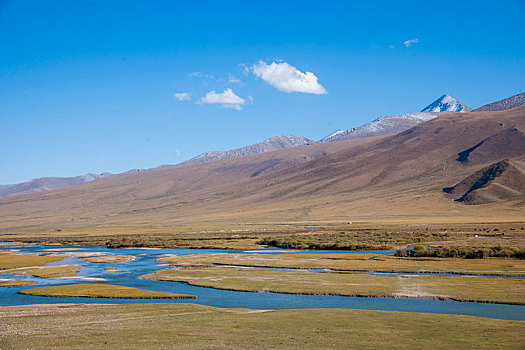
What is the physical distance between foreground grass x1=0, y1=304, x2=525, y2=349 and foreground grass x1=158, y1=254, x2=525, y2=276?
2390 cm

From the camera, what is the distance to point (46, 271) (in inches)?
2397

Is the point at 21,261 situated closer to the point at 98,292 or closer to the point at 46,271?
the point at 46,271

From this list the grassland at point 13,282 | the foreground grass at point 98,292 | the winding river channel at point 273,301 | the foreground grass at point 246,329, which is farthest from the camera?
the grassland at point 13,282

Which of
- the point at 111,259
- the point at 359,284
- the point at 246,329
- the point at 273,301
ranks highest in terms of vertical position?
the point at 246,329

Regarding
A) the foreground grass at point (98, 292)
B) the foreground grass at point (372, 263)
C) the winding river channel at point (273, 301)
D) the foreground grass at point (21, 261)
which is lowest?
the foreground grass at point (372, 263)

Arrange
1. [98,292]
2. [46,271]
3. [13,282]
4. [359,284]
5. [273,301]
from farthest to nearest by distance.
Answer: [46,271]
[13,282]
[359,284]
[98,292]
[273,301]

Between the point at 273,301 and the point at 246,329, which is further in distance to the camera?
the point at 273,301

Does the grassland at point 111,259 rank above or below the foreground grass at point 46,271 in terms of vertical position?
below

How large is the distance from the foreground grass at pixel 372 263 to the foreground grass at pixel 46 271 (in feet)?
44.7

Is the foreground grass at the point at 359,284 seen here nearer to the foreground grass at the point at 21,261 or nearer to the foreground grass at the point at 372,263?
the foreground grass at the point at 372,263

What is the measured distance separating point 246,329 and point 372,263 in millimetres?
36078

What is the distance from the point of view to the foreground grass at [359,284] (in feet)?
128

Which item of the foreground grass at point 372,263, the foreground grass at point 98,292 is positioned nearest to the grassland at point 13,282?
the foreground grass at point 98,292

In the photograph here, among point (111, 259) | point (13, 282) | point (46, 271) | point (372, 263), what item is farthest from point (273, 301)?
point (111, 259)
